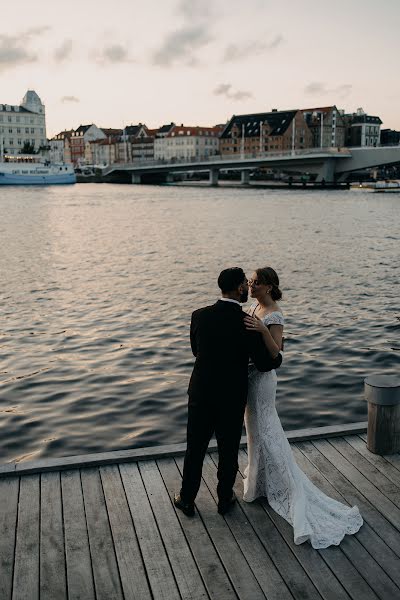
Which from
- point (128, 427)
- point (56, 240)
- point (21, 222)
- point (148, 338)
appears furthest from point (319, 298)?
point (21, 222)

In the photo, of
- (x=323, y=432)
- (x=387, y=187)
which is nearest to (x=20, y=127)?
(x=387, y=187)

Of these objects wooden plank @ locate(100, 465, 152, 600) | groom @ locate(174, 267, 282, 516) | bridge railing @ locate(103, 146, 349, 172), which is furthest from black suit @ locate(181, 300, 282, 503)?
bridge railing @ locate(103, 146, 349, 172)

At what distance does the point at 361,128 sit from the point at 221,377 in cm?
18606

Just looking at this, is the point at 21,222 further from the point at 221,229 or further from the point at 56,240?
the point at 221,229

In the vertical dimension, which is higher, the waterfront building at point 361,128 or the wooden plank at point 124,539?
the waterfront building at point 361,128

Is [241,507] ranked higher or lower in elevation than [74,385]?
higher

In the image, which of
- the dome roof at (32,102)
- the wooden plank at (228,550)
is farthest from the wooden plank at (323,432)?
the dome roof at (32,102)

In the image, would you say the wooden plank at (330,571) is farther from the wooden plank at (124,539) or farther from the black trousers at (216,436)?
the wooden plank at (124,539)

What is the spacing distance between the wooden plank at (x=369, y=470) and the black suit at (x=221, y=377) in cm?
149

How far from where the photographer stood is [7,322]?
15.9 m

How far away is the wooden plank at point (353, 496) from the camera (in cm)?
518

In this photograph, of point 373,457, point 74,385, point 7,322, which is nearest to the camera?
point 373,457

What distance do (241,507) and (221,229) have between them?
3656cm

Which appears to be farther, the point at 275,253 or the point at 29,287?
the point at 275,253
